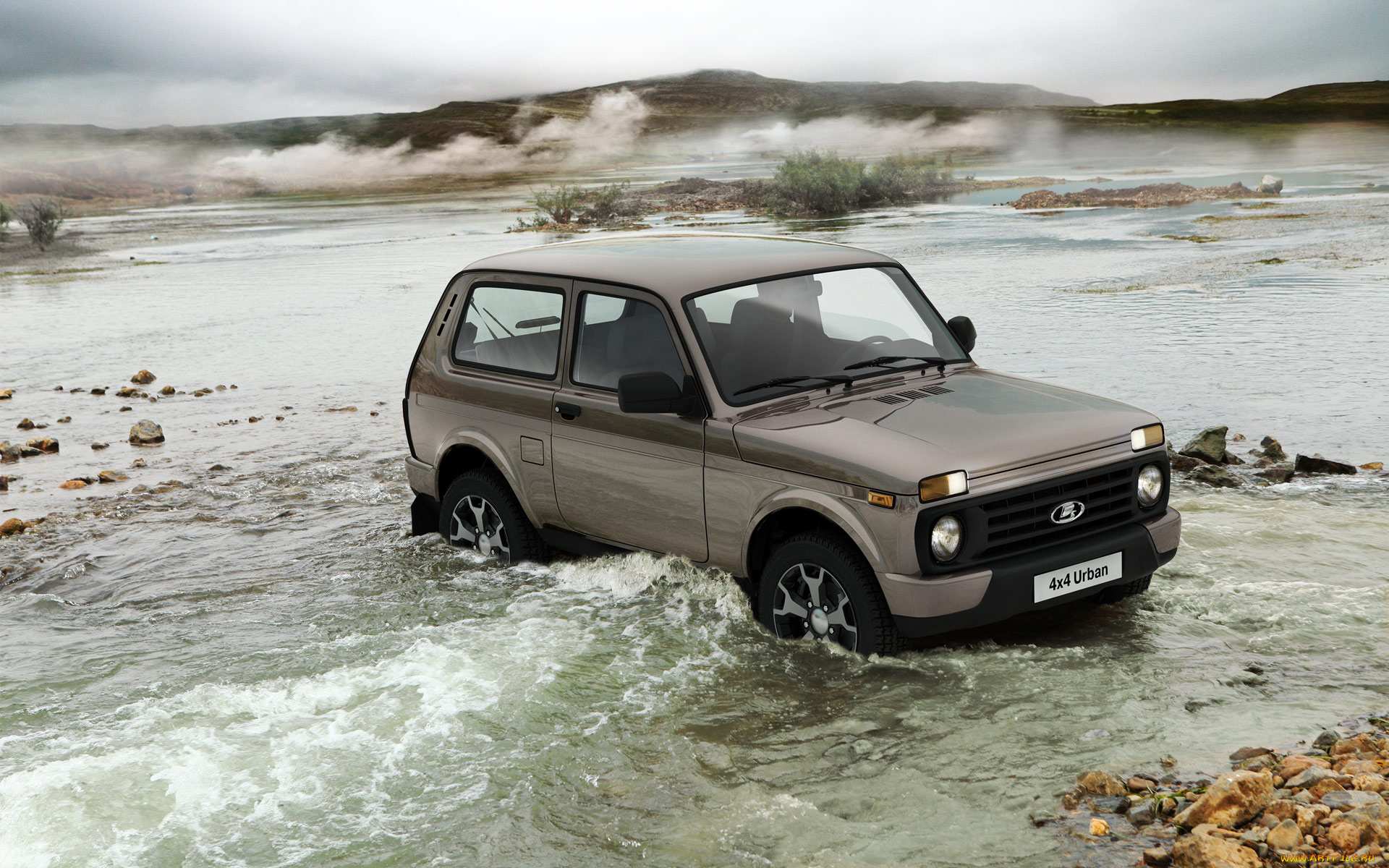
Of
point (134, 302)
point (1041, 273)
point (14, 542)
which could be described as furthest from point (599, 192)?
point (14, 542)

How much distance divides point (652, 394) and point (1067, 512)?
6.45ft

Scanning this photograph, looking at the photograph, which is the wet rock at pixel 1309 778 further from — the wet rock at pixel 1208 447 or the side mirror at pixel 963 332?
the wet rock at pixel 1208 447

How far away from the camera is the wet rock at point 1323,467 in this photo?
28.7ft

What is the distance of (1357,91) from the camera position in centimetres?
11731

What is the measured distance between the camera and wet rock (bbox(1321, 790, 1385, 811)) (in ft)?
12.1

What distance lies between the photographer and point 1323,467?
879 centimetres

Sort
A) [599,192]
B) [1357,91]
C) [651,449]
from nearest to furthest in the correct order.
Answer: [651,449] → [599,192] → [1357,91]

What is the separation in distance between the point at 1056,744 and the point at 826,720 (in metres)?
0.92

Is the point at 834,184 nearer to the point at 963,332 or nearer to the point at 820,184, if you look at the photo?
the point at 820,184

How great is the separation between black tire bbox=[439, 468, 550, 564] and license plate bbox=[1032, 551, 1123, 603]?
10.0 feet

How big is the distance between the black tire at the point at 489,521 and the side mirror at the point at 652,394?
5.28 feet

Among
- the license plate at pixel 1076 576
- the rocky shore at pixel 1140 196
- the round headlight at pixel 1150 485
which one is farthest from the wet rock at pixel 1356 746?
the rocky shore at pixel 1140 196

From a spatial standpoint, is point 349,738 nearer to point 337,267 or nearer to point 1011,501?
point 1011,501

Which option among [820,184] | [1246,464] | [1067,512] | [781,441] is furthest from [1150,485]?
[820,184]
